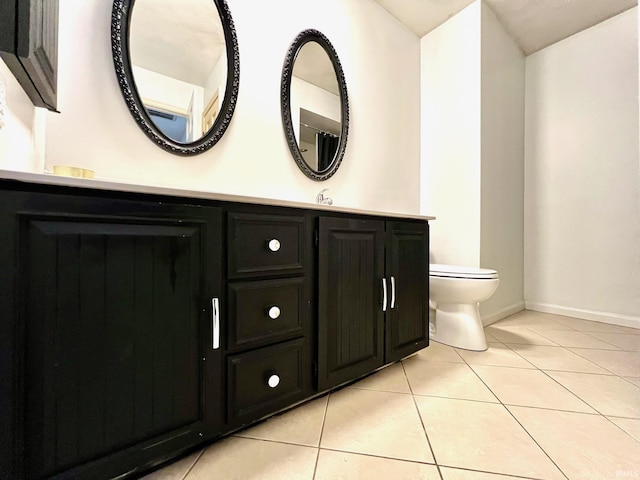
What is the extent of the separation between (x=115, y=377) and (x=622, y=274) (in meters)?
3.27

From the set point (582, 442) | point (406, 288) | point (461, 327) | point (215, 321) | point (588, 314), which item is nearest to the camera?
point (215, 321)

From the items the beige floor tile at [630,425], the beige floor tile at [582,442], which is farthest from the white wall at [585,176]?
the beige floor tile at [582,442]

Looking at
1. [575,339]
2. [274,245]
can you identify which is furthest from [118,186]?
[575,339]

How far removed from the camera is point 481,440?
34.6 inches

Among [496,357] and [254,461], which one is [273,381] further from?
[496,357]

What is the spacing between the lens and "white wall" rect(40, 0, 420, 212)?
98 cm

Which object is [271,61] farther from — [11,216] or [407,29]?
[407,29]

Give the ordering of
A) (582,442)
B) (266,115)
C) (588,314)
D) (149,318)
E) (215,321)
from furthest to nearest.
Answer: (588,314) < (266,115) < (582,442) < (215,321) < (149,318)

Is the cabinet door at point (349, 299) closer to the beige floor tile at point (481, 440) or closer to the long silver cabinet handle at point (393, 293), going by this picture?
the long silver cabinet handle at point (393, 293)

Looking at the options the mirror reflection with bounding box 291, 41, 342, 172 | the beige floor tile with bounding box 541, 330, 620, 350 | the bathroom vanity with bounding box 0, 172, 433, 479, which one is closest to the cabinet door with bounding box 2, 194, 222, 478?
the bathroom vanity with bounding box 0, 172, 433, 479

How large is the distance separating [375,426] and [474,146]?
2.04 metres

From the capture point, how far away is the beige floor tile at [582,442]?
0.76 meters

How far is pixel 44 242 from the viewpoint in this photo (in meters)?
0.55

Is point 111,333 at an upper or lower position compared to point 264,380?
upper
